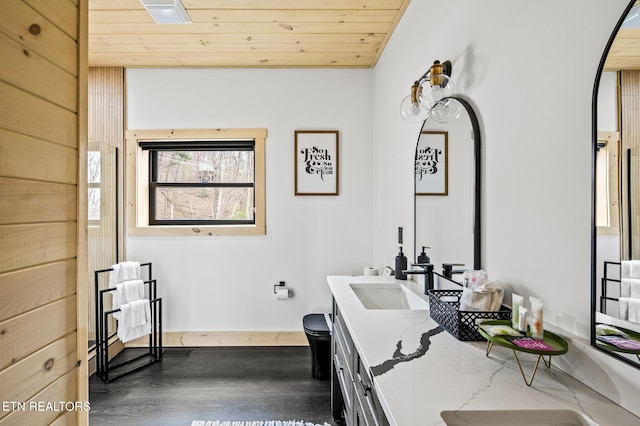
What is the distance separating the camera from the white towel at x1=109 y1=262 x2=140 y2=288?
270cm

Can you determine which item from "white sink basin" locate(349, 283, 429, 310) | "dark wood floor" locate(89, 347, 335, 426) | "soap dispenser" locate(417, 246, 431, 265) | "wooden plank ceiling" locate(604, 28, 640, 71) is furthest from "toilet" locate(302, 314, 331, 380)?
"wooden plank ceiling" locate(604, 28, 640, 71)

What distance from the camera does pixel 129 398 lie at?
2.34 metres

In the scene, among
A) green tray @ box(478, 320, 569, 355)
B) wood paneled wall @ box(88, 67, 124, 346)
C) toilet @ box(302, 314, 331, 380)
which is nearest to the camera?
green tray @ box(478, 320, 569, 355)

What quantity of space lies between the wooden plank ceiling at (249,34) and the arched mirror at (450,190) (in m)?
1.08

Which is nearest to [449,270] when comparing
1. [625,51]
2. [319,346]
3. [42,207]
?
[625,51]

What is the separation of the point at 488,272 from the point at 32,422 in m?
1.62

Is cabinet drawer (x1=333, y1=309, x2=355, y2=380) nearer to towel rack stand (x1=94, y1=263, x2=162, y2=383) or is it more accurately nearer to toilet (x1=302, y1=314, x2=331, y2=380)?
toilet (x1=302, y1=314, x2=331, y2=380)

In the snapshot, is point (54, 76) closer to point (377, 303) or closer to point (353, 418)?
point (353, 418)

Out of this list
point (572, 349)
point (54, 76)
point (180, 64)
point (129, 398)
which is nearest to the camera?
point (572, 349)

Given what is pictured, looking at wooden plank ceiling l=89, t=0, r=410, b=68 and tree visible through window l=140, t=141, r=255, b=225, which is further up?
wooden plank ceiling l=89, t=0, r=410, b=68

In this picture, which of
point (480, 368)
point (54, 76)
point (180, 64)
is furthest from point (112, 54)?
point (480, 368)

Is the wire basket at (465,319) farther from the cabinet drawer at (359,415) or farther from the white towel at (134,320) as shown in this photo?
the white towel at (134,320)

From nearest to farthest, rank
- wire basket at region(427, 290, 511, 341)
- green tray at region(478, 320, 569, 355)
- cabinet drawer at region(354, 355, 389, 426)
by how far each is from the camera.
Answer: green tray at region(478, 320, 569, 355) → cabinet drawer at region(354, 355, 389, 426) → wire basket at region(427, 290, 511, 341)

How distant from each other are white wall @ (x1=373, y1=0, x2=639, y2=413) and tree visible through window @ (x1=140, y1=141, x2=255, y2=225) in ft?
6.87
